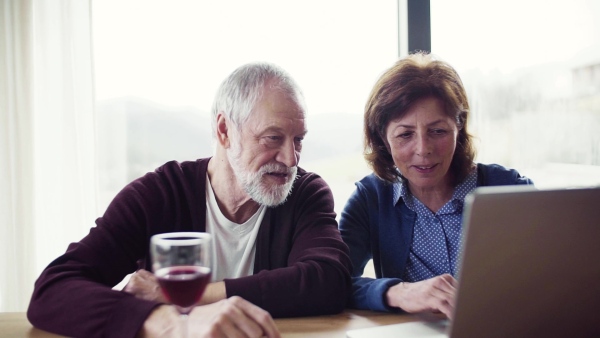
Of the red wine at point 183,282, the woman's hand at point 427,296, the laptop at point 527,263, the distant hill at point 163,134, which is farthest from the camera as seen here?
the distant hill at point 163,134

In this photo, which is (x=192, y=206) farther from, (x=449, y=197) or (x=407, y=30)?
(x=407, y=30)

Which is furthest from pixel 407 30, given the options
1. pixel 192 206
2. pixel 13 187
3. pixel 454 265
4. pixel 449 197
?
pixel 13 187

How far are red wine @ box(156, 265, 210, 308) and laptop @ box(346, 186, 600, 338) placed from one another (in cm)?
42

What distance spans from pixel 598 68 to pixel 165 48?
2232mm

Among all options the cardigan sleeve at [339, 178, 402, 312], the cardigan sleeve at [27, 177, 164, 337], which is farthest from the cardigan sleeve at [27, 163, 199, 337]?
the cardigan sleeve at [339, 178, 402, 312]

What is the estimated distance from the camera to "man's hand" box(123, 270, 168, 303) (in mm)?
1315

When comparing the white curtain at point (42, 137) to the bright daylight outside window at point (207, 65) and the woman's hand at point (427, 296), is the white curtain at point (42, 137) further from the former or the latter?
Result: the woman's hand at point (427, 296)

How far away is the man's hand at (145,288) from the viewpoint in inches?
51.8

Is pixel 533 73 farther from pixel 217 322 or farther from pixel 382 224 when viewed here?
pixel 217 322

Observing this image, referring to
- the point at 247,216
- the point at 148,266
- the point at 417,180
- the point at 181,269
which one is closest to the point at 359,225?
the point at 417,180

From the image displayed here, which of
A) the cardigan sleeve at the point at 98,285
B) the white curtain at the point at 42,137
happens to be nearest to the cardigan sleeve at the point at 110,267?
the cardigan sleeve at the point at 98,285

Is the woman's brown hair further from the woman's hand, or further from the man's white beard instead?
the woman's hand

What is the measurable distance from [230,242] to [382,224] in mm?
508

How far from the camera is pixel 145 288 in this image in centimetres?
133
